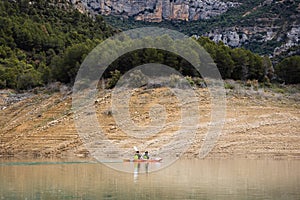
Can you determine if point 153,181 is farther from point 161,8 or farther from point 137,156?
point 161,8

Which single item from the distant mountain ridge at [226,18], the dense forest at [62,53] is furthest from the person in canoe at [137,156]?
the distant mountain ridge at [226,18]

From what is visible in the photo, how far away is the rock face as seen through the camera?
456 ft

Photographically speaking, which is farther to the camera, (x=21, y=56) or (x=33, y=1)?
(x=33, y=1)

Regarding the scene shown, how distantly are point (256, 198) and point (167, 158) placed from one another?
20.6m

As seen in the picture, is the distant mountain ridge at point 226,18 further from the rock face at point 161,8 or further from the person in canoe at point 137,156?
the person in canoe at point 137,156

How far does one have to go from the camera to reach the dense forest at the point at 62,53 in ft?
201

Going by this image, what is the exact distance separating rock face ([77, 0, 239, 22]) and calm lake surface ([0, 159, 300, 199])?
101421 mm

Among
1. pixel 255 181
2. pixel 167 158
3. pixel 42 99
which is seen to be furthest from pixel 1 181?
pixel 42 99

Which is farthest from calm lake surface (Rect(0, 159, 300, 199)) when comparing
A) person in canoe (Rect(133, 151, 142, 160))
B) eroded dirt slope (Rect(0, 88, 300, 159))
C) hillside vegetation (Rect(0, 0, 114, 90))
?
hillside vegetation (Rect(0, 0, 114, 90))

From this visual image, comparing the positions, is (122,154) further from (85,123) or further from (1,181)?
(1,181)

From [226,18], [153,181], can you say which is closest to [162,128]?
[153,181]

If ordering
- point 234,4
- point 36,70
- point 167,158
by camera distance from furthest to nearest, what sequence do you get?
point 234,4
point 36,70
point 167,158

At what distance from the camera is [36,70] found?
7394 centimetres

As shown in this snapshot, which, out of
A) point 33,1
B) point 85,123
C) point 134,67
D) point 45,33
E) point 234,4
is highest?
point 234,4
